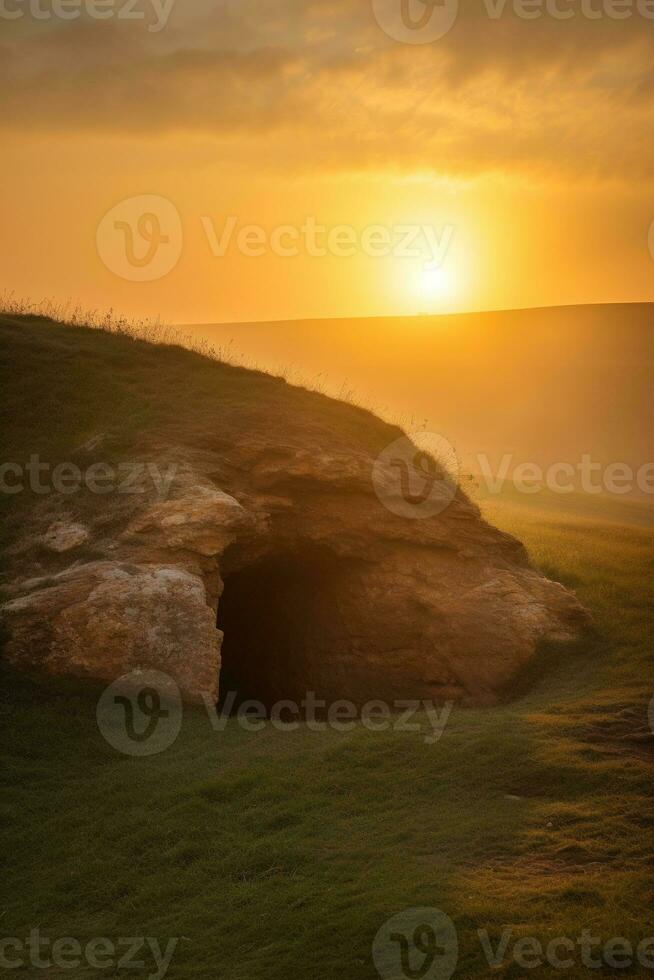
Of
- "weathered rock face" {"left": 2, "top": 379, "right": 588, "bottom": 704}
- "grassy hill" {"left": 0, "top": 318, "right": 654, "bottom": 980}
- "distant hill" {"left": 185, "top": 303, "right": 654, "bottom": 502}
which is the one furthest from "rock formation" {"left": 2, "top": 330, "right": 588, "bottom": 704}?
"distant hill" {"left": 185, "top": 303, "right": 654, "bottom": 502}

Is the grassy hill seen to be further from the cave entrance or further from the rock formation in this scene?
the cave entrance

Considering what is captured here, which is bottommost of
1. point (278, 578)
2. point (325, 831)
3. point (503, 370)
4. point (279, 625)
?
point (325, 831)

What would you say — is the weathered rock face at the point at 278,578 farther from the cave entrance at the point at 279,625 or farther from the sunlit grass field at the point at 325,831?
the sunlit grass field at the point at 325,831

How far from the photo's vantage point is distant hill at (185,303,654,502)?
78375 millimetres

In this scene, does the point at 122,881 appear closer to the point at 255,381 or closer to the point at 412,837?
the point at 412,837

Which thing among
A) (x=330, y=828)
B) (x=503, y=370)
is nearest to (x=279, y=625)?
(x=330, y=828)

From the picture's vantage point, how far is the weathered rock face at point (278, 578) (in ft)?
50.7

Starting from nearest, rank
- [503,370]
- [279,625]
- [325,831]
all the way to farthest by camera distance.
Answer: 1. [325,831]
2. [279,625]
3. [503,370]

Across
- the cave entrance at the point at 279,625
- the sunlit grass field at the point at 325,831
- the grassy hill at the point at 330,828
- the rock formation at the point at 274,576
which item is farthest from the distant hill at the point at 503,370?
the sunlit grass field at the point at 325,831

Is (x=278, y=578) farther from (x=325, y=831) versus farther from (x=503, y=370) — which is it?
(x=503, y=370)

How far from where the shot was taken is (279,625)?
2091 centimetres

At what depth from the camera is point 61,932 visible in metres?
9.87

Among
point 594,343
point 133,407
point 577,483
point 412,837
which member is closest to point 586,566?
point 133,407

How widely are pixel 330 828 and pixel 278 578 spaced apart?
981cm
